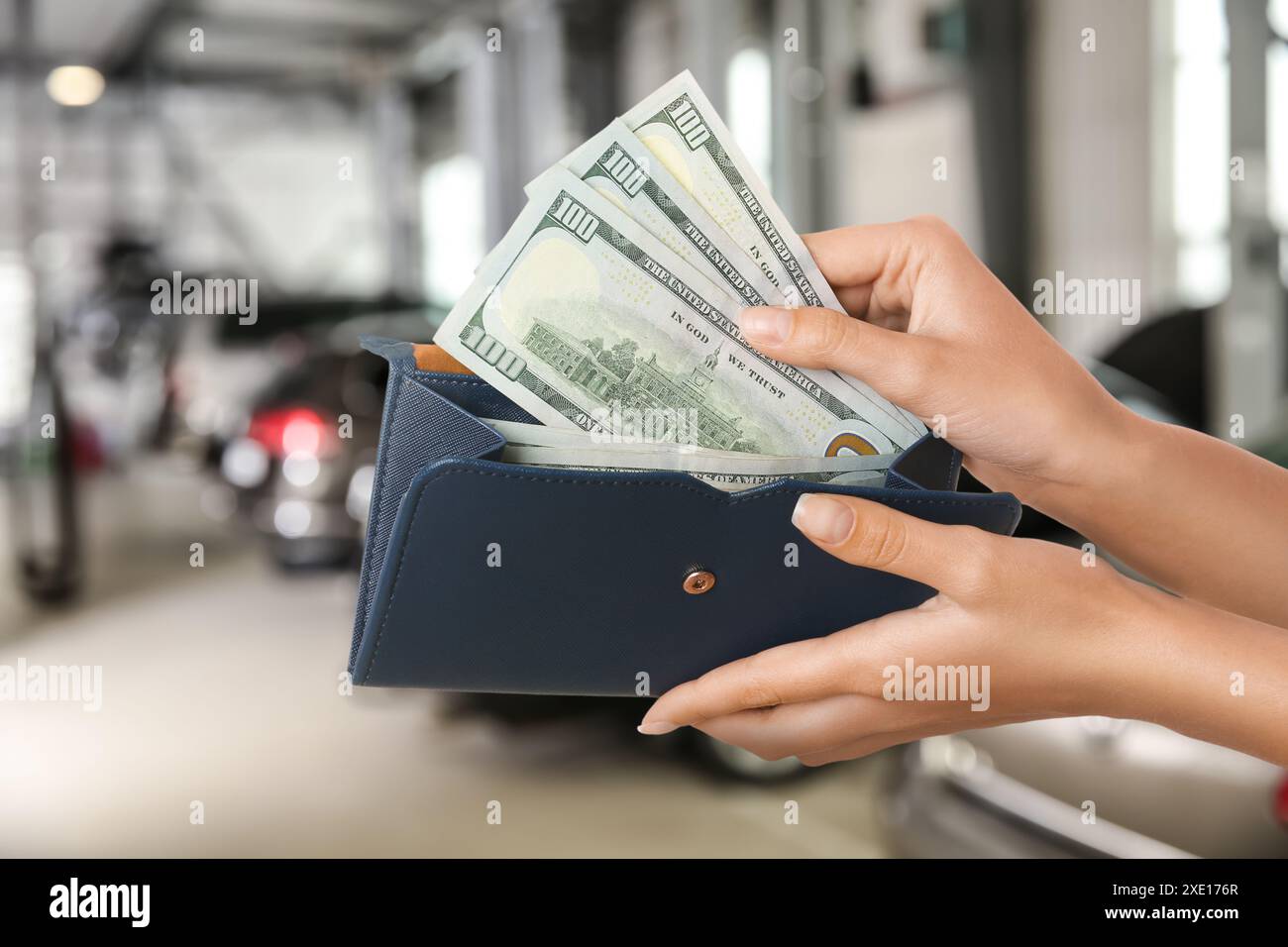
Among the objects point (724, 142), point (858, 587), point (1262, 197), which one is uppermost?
point (1262, 197)

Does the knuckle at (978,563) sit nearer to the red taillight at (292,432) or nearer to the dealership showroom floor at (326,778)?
the dealership showroom floor at (326,778)

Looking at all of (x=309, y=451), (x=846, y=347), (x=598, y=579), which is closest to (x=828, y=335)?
(x=846, y=347)

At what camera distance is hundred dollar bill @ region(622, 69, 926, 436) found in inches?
29.7

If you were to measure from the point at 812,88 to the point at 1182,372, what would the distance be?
3.70 metres

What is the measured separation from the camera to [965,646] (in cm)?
73

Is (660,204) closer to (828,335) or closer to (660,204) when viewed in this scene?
(660,204)

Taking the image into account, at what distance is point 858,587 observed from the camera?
0.73m

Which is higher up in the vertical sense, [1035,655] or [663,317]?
[663,317]

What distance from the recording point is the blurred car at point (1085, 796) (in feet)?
4.63

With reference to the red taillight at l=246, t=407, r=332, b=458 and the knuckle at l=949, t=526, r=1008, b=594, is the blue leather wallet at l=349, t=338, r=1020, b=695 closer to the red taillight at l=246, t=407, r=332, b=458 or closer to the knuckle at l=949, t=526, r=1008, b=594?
the knuckle at l=949, t=526, r=1008, b=594

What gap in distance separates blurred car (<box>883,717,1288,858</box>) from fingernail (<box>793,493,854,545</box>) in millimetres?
1047

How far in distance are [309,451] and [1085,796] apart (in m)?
3.36
